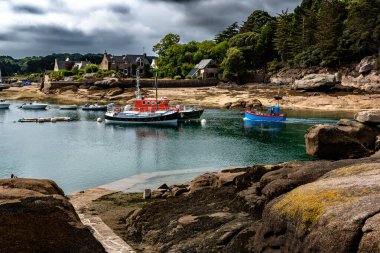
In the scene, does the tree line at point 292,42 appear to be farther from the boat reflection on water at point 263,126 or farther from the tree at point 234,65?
the boat reflection on water at point 263,126

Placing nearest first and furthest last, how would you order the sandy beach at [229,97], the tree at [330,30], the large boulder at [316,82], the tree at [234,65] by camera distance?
the sandy beach at [229,97] < the large boulder at [316,82] < the tree at [330,30] < the tree at [234,65]

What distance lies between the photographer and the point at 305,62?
102750 mm

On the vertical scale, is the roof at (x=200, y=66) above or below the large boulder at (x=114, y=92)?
above

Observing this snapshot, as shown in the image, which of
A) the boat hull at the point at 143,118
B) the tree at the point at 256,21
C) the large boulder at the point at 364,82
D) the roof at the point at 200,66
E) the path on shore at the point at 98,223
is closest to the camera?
the path on shore at the point at 98,223

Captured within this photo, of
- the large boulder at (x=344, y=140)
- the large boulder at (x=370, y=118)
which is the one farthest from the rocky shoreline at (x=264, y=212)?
the large boulder at (x=370, y=118)

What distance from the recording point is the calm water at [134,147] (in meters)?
39.0

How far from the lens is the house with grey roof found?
12119 cm


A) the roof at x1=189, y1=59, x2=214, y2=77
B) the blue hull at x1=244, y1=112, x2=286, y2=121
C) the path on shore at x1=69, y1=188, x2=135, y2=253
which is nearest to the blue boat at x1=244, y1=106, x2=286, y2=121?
the blue hull at x1=244, y1=112, x2=286, y2=121

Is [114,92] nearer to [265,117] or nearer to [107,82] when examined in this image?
[107,82]

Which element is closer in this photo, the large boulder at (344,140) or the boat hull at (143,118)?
the large boulder at (344,140)

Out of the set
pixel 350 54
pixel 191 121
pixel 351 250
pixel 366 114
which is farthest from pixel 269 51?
pixel 351 250

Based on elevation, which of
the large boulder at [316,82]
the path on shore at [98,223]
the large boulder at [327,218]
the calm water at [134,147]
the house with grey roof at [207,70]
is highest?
the house with grey roof at [207,70]

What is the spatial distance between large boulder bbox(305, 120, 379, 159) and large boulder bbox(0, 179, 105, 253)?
102 feet

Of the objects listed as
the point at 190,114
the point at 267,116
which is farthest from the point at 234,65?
the point at 267,116
